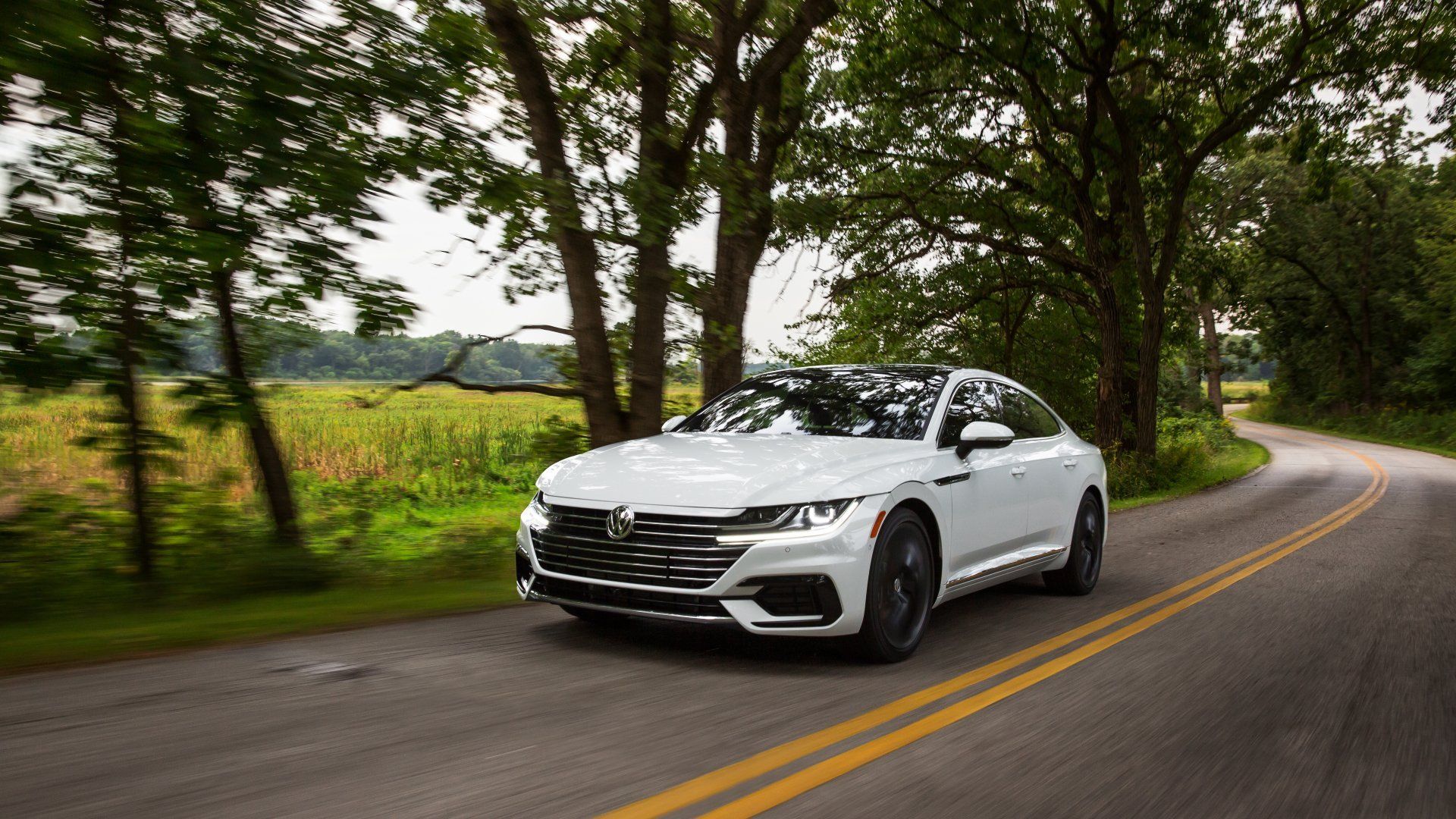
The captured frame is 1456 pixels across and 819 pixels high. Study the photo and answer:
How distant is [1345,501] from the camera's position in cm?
1819

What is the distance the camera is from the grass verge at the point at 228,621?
504 cm

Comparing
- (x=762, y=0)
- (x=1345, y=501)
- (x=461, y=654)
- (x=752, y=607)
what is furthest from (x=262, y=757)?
(x=1345, y=501)

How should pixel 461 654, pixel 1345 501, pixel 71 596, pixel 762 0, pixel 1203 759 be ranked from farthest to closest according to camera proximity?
1. pixel 1345 501
2. pixel 762 0
3. pixel 71 596
4. pixel 461 654
5. pixel 1203 759

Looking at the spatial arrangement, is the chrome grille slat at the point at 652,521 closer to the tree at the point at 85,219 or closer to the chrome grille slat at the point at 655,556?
the chrome grille slat at the point at 655,556

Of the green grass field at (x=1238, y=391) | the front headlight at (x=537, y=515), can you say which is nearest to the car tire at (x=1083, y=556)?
the front headlight at (x=537, y=515)

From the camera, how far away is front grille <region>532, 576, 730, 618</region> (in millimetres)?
4953

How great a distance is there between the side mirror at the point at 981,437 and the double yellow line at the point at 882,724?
119cm

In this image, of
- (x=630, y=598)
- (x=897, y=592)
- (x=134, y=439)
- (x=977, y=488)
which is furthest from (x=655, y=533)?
(x=134, y=439)

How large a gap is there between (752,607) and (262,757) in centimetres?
221

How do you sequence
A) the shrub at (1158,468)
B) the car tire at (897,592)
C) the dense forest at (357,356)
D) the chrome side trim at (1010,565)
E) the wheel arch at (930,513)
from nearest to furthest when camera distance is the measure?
the car tire at (897,592)
the wheel arch at (930,513)
the chrome side trim at (1010,565)
the dense forest at (357,356)
the shrub at (1158,468)

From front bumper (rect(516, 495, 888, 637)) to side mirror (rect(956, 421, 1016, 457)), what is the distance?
A: 116cm

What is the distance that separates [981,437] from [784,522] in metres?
1.60

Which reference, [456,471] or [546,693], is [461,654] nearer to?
[546,693]

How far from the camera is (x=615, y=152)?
37.0 feet
